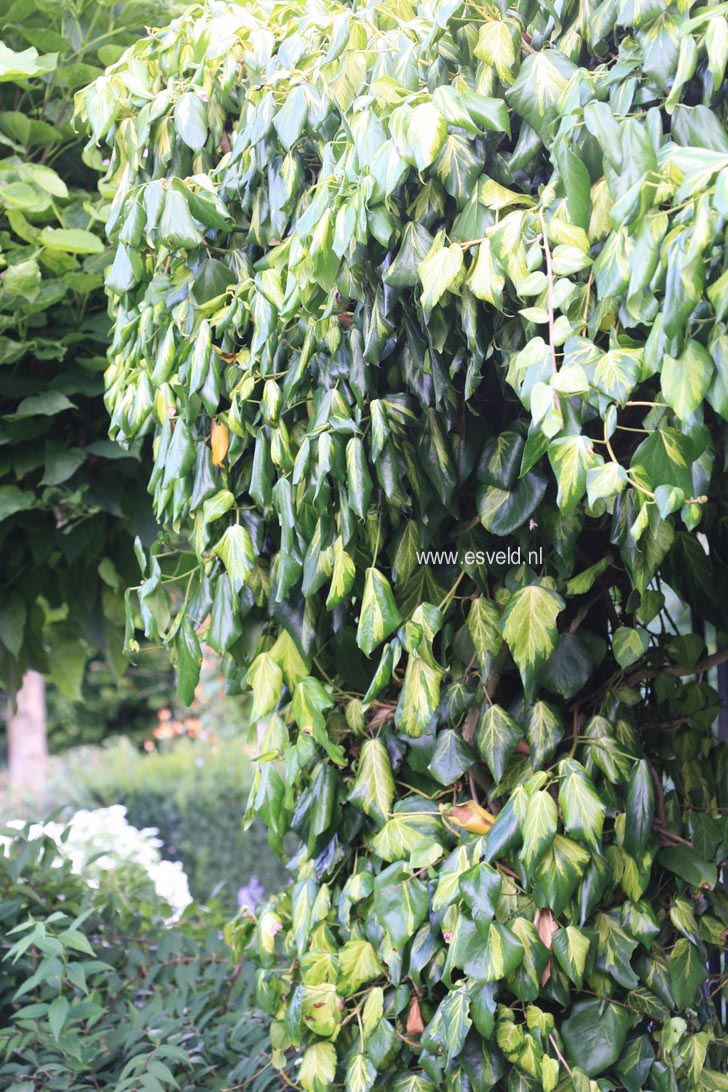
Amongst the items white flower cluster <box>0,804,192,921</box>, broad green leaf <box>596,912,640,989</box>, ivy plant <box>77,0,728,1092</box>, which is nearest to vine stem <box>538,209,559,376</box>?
ivy plant <box>77,0,728,1092</box>

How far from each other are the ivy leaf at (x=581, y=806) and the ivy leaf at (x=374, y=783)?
0.27 m

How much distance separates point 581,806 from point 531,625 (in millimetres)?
Answer: 231

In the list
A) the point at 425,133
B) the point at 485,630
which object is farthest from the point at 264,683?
the point at 425,133

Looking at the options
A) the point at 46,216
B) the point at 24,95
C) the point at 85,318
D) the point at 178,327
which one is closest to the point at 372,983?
the point at 178,327

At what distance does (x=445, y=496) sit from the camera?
1.26m

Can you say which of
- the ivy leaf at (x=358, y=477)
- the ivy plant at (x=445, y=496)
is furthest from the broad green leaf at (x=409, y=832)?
the ivy leaf at (x=358, y=477)

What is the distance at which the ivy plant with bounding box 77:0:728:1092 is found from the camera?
3.28ft

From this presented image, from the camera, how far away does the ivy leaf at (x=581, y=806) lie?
1.19 meters

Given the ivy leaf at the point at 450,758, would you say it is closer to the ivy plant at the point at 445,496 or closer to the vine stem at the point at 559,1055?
the ivy plant at the point at 445,496

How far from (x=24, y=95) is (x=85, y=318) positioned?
18.6 inches

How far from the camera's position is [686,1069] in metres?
1.29

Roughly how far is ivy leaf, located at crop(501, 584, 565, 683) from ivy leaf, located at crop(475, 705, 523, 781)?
0.45 ft

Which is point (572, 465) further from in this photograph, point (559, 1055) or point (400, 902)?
→ point (559, 1055)

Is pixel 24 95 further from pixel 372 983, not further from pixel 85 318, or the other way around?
pixel 372 983
